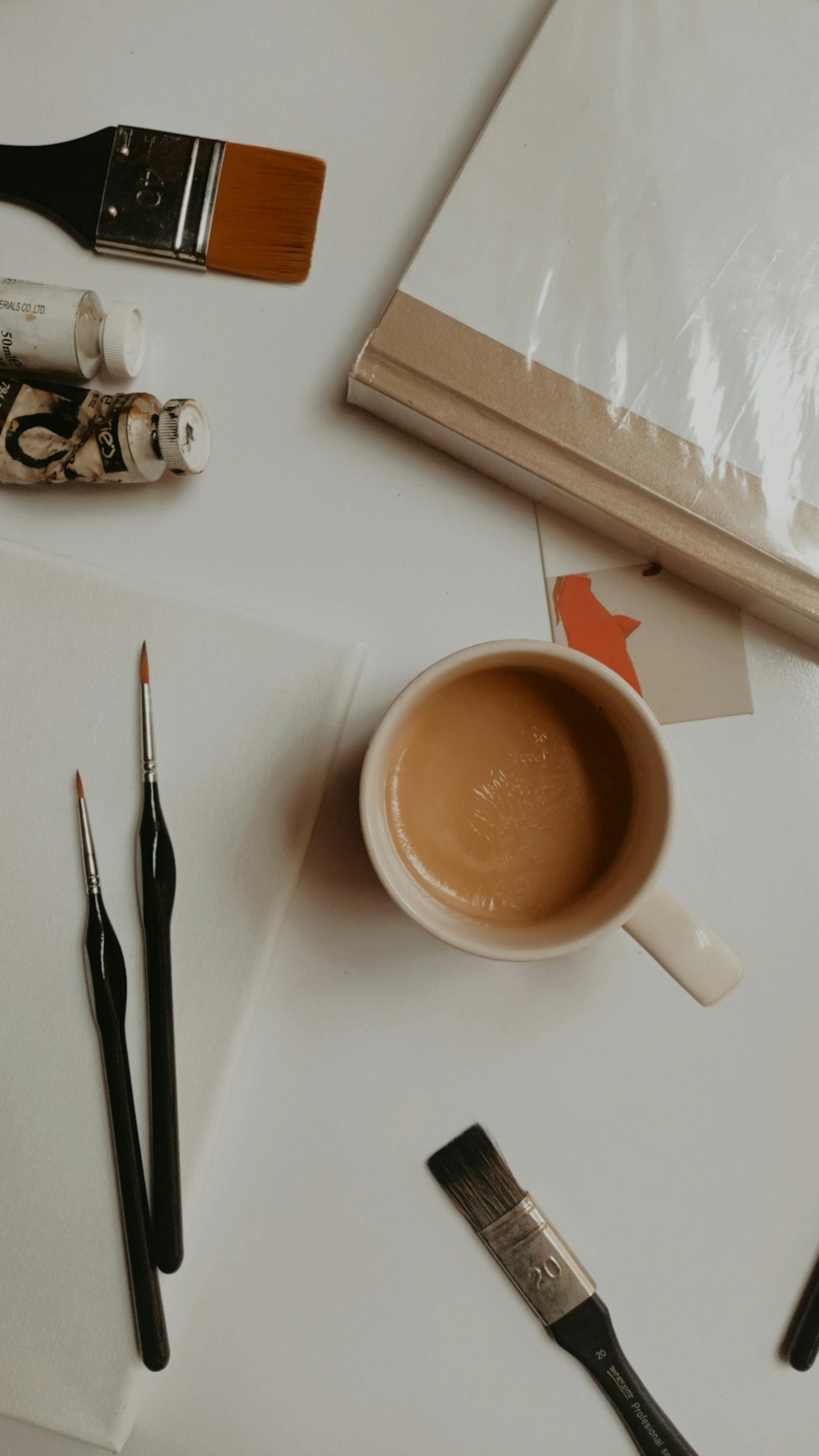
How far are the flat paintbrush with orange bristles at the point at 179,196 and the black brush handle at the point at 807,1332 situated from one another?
596mm

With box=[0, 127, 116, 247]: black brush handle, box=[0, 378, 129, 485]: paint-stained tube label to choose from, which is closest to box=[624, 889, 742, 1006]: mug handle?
box=[0, 378, 129, 485]: paint-stained tube label

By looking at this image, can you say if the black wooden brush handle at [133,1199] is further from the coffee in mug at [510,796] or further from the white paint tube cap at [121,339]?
the white paint tube cap at [121,339]

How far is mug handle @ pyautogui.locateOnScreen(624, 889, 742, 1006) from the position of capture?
41cm

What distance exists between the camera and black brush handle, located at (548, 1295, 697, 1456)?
1.51 feet

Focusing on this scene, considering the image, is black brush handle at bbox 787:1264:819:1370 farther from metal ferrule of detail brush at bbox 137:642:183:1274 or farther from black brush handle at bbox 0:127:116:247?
black brush handle at bbox 0:127:116:247

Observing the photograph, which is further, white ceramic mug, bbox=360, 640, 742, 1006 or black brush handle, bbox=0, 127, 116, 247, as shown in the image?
black brush handle, bbox=0, 127, 116, 247

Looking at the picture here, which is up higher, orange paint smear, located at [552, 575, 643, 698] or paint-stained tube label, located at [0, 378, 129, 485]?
paint-stained tube label, located at [0, 378, 129, 485]

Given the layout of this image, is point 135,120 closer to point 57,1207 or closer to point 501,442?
point 501,442

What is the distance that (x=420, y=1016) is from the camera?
1.59ft

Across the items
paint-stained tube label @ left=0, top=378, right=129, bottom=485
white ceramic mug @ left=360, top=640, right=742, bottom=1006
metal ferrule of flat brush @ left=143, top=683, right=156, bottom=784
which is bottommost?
white ceramic mug @ left=360, top=640, right=742, bottom=1006

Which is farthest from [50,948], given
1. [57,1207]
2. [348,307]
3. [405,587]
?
[348,307]

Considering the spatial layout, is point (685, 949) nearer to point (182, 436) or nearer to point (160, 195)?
point (182, 436)

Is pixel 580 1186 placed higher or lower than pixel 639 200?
lower

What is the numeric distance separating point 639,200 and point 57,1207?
586 mm
